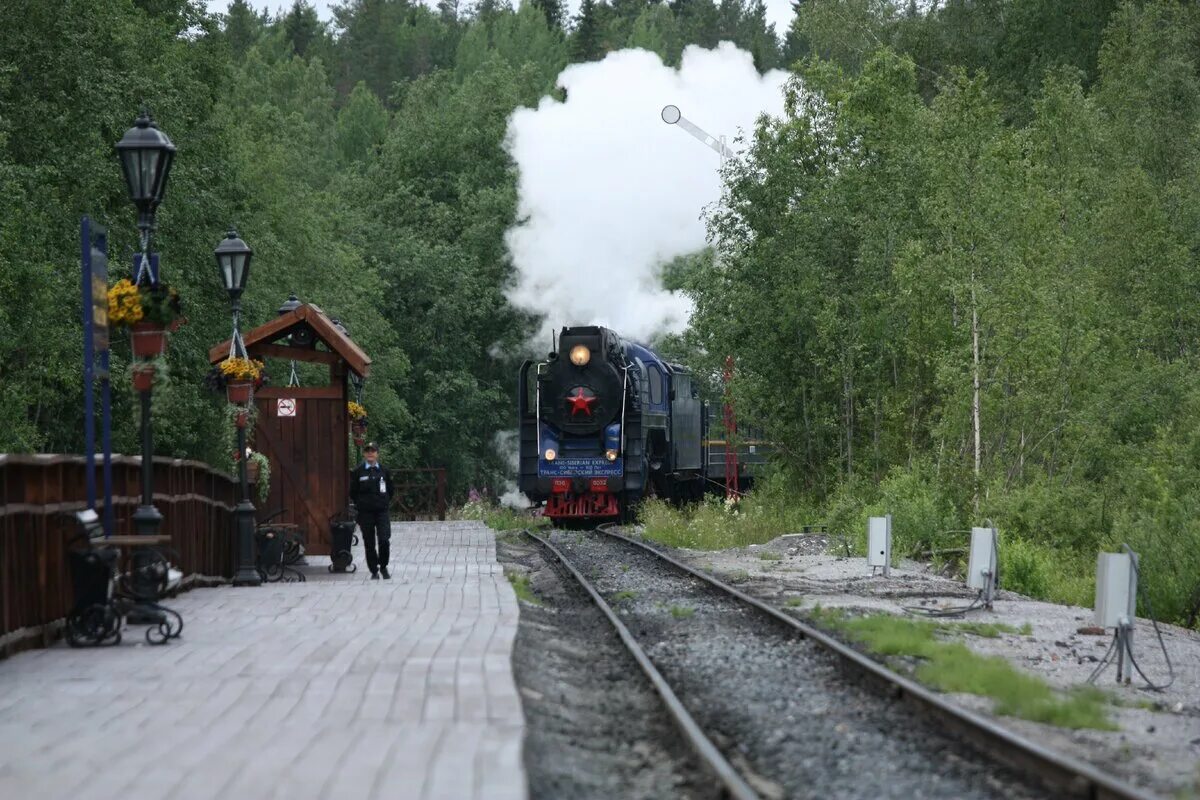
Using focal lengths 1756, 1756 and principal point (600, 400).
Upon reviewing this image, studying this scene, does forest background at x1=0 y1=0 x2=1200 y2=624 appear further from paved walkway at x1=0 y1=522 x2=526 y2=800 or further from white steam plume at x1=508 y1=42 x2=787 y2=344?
paved walkway at x1=0 y1=522 x2=526 y2=800

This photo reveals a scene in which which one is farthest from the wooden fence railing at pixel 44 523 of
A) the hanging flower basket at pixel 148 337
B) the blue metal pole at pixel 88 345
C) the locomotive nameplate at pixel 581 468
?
the locomotive nameplate at pixel 581 468

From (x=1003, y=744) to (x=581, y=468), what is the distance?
24601 millimetres

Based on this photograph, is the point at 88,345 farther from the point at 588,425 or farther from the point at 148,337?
the point at 588,425

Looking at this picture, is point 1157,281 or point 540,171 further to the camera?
point 540,171

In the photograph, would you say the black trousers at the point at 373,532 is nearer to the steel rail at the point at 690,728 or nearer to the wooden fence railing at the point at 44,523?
the wooden fence railing at the point at 44,523

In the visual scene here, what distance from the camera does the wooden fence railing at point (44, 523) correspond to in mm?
11586

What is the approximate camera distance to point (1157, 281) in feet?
131

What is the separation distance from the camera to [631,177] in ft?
138

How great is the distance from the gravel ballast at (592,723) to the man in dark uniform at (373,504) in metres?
3.84

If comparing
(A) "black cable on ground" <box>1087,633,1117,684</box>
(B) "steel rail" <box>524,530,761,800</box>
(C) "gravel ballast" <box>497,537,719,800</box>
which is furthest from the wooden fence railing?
(A) "black cable on ground" <box>1087,633,1117,684</box>

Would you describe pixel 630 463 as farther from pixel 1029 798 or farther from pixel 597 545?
pixel 1029 798

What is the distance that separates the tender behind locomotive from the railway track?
1622 cm

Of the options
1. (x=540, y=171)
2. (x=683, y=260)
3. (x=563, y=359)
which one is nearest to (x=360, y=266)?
(x=540, y=171)

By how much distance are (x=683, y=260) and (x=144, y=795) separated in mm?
35012
